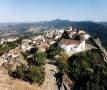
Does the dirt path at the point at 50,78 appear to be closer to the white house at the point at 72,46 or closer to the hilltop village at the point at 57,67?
the hilltop village at the point at 57,67

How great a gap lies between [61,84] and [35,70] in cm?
566

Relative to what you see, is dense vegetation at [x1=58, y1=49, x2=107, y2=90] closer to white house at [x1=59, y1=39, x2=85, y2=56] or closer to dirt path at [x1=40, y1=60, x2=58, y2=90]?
dirt path at [x1=40, y1=60, x2=58, y2=90]

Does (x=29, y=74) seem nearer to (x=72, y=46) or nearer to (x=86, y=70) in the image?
(x=86, y=70)

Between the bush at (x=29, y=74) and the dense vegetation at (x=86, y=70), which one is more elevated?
the bush at (x=29, y=74)

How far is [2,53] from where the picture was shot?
271 feet

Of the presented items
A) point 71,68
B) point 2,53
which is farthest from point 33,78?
point 2,53

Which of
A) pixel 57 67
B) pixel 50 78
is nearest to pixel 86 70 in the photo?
pixel 57 67

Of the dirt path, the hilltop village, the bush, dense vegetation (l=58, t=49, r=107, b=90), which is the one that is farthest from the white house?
the bush

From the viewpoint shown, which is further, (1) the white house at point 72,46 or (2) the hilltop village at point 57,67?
(1) the white house at point 72,46

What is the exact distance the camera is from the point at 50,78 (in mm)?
45469

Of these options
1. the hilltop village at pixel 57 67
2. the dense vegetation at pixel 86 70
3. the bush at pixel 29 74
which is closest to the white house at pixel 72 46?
the hilltop village at pixel 57 67

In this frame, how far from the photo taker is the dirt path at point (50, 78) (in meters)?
42.5

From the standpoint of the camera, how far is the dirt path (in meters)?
42.5

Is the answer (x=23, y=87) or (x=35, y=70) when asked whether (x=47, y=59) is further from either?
(x=23, y=87)
